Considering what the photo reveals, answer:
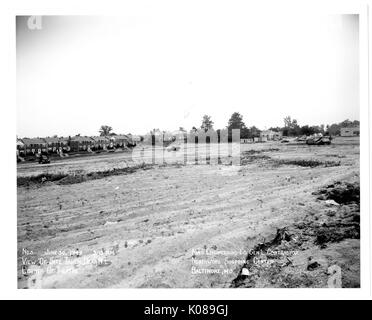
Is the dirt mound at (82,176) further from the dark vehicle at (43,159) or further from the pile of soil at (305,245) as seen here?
the pile of soil at (305,245)

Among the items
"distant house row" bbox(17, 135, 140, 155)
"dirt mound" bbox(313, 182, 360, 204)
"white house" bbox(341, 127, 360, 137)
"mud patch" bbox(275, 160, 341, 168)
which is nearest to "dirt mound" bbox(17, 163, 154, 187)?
"distant house row" bbox(17, 135, 140, 155)

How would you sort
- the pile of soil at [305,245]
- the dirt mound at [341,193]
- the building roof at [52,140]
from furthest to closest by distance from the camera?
the building roof at [52,140]
the dirt mound at [341,193]
the pile of soil at [305,245]

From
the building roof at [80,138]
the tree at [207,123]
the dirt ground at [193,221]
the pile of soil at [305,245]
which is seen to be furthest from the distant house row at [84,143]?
the pile of soil at [305,245]

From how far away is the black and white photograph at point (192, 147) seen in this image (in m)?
3.15

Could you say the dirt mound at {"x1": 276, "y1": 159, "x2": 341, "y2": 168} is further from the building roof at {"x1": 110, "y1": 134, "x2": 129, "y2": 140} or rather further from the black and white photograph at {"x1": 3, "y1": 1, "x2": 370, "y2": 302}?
the building roof at {"x1": 110, "y1": 134, "x2": 129, "y2": 140}

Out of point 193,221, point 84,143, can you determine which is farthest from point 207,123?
point 84,143

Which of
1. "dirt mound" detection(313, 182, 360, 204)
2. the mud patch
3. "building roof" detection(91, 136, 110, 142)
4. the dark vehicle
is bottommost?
"dirt mound" detection(313, 182, 360, 204)

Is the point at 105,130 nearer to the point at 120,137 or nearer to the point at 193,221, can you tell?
the point at 120,137

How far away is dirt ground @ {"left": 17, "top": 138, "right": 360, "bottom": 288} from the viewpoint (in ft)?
10.3

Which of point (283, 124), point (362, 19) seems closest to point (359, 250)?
point (283, 124)

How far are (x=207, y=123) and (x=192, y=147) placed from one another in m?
0.30

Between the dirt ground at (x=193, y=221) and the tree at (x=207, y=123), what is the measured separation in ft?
1.21

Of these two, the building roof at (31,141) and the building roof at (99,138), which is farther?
the building roof at (99,138)

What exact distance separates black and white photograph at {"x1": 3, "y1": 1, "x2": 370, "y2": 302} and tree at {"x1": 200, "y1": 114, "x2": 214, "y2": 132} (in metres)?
0.01
